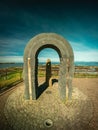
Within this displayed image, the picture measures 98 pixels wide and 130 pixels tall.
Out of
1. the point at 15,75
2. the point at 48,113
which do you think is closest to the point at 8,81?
the point at 15,75

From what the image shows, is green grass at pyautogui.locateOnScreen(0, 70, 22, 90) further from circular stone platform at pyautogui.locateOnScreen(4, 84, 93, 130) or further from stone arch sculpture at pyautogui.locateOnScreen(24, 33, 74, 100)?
stone arch sculpture at pyautogui.locateOnScreen(24, 33, 74, 100)

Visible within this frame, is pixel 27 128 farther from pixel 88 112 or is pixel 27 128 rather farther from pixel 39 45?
pixel 39 45

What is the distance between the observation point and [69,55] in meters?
8.33

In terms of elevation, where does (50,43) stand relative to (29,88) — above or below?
above

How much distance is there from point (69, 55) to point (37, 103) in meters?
4.38

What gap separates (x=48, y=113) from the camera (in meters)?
6.63

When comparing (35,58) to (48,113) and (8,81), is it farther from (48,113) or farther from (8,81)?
(8,81)

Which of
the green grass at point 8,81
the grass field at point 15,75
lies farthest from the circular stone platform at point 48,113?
the grass field at point 15,75

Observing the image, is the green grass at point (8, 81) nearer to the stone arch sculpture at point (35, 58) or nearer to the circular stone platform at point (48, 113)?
the circular stone platform at point (48, 113)

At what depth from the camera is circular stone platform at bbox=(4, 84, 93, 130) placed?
5633mm

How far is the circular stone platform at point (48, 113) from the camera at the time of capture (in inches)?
222

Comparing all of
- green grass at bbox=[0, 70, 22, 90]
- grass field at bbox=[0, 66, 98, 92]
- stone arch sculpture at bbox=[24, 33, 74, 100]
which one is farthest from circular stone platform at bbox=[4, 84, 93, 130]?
grass field at bbox=[0, 66, 98, 92]

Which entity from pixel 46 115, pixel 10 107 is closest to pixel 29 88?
pixel 10 107

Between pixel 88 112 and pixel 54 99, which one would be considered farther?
pixel 54 99
